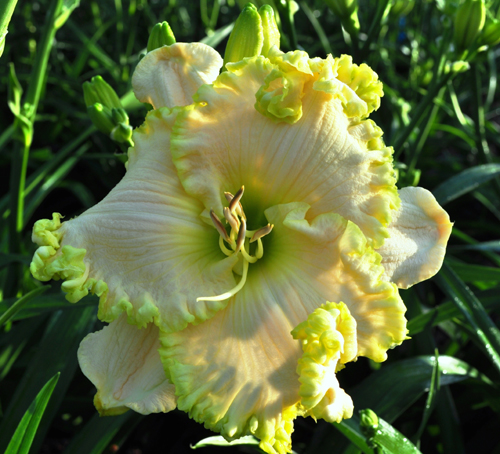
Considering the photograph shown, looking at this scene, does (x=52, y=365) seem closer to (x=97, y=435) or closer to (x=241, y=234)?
(x=97, y=435)

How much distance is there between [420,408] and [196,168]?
30.2 inches

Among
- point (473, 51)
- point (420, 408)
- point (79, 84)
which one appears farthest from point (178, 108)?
point (79, 84)

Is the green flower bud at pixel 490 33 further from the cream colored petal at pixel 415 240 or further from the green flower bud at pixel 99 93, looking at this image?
the green flower bud at pixel 99 93

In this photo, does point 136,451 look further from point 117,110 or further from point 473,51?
point 473,51

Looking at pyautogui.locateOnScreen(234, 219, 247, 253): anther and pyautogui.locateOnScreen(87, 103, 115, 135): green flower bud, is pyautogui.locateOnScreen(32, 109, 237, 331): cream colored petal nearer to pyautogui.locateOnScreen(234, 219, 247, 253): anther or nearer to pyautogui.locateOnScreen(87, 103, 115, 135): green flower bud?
pyautogui.locateOnScreen(234, 219, 247, 253): anther

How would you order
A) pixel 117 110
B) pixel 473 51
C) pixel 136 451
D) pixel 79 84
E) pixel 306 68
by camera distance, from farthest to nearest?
1. pixel 79 84
2. pixel 136 451
3. pixel 473 51
4. pixel 117 110
5. pixel 306 68

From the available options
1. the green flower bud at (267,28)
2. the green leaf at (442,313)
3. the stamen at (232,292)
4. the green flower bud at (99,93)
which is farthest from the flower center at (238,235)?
the green leaf at (442,313)

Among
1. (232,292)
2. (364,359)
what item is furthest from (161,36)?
(364,359)

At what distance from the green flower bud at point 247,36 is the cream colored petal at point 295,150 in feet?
0.21

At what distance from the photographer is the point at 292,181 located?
1.96 feet

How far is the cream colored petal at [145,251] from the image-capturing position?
544 mm

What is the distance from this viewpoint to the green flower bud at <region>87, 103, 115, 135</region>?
29.7 inches

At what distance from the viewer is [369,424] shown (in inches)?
25.2

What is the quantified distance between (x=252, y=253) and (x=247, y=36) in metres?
0.29
